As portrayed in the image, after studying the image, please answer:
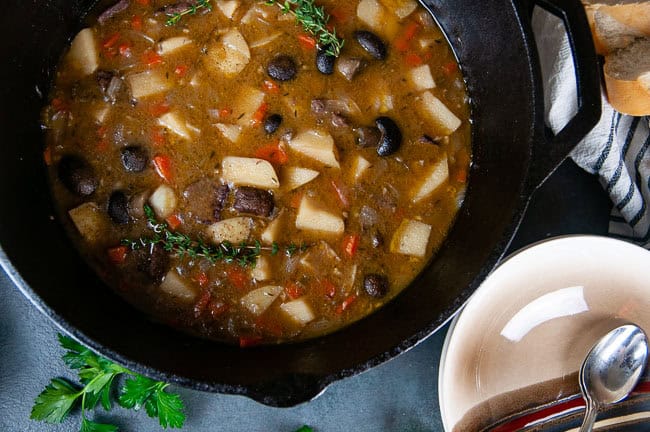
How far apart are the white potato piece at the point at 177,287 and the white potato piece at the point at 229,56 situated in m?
1.04

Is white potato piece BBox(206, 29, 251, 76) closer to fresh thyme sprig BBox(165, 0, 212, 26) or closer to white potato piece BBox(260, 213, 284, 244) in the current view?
fresh thyme sprig BBox(165, 0, 212, 26)

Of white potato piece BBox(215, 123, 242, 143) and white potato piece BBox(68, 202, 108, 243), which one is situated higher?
white potato piece BBox(215, 123, 242, 143)

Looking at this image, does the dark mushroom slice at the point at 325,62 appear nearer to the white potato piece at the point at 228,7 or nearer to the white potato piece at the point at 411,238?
the white potato piece at the point at 228,7

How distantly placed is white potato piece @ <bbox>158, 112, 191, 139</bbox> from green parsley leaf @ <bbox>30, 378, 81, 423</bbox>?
60.1 inches

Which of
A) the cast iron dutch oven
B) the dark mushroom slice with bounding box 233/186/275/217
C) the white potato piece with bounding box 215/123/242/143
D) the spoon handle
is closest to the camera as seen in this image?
the cast iron dutch oven

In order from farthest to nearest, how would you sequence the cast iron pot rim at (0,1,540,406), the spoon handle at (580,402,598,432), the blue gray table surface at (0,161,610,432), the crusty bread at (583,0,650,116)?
the blue gray table surface at (0,161,610,432) → the spoon handle at (580,402,598,432) → the crusty bread at (583,0,650,116) → the cast iron pot rim at (0,1,540,406)

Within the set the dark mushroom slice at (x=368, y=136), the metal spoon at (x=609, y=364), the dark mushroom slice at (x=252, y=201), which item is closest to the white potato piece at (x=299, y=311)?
the dark mushroom slice at (x=252, y=201)

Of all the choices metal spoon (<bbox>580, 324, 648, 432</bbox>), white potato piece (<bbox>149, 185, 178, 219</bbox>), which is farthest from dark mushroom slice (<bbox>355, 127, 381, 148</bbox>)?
metal spoon (<bbox>580, 324, 648, 432</bbox>)

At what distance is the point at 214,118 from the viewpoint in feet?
11.2

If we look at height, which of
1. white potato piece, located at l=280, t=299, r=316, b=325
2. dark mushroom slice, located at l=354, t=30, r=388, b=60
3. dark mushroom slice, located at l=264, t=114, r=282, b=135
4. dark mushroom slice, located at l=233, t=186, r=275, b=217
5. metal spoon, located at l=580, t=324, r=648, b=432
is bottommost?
metal spoon, located at l=580, t=324, r=648, b=432

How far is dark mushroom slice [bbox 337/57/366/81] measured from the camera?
3.44 meters

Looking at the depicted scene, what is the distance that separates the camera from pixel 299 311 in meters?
3.46

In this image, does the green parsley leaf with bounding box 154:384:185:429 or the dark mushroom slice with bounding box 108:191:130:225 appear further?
the green parsley leaf with bounding box 154:384:185:429

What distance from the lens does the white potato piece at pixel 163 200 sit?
11.1 ft
